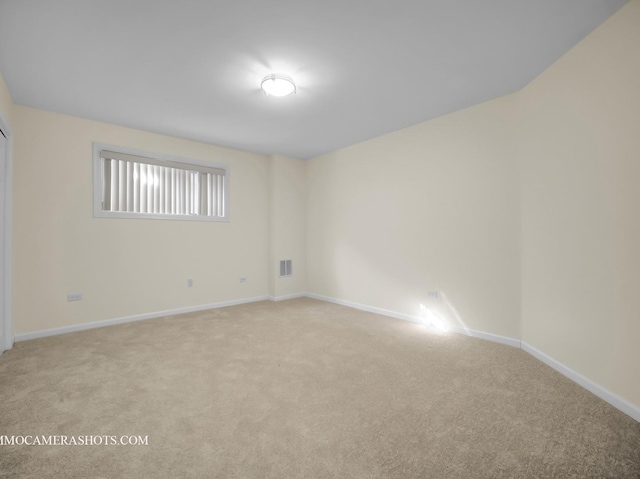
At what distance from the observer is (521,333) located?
3.12 meters

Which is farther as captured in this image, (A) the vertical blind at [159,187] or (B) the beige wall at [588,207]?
(A) the vertical blind at [159,187]

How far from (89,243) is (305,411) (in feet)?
12.1

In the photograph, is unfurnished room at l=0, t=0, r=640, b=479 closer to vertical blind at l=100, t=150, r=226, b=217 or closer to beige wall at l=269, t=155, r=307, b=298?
vertical blind at l=100, t=150, r=226, b=217

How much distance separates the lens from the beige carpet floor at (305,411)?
151 cm

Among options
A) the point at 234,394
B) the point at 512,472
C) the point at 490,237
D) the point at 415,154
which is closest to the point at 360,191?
the point at 415,154

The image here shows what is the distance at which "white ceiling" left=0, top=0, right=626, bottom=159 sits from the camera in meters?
1.97

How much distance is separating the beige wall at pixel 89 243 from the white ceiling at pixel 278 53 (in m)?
0.43

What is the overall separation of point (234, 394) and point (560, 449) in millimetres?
2127

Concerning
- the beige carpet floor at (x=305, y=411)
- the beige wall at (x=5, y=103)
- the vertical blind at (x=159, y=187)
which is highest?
the beige wall at (x=5, y=103)

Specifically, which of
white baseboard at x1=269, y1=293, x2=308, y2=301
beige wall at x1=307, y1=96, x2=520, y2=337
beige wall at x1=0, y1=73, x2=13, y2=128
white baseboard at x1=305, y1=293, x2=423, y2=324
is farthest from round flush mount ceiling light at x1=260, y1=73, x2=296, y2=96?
white baseboard at x1=269, y1=293, x2=308, y2=301

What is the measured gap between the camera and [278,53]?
244 cm

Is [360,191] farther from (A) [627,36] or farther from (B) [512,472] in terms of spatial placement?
(B) [512,472]

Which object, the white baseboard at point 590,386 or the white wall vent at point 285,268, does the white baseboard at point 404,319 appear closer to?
the white baseboard at point 590,386

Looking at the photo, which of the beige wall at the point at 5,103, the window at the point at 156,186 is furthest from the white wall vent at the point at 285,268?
the beige wall at the point at 5,103
